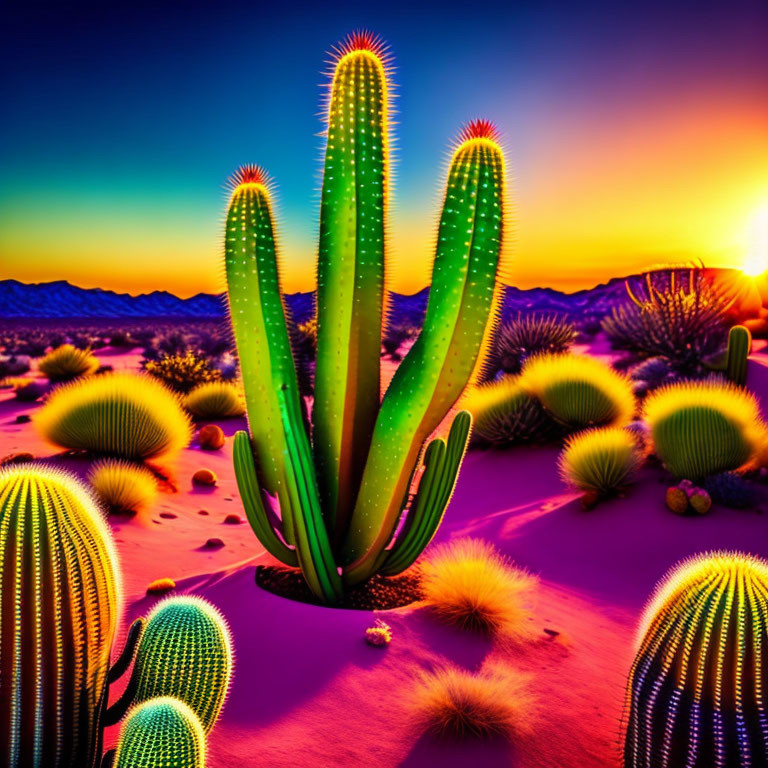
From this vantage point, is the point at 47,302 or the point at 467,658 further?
the point at 47,302

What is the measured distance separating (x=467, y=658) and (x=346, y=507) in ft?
5.04

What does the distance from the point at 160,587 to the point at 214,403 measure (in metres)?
9.16

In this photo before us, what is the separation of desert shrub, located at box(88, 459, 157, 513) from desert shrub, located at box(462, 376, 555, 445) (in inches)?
215

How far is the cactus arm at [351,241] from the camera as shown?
4.78 meters

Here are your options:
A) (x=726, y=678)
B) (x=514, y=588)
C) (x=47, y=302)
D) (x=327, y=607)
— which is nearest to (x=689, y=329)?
(x=514, y=588)

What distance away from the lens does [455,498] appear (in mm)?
10008

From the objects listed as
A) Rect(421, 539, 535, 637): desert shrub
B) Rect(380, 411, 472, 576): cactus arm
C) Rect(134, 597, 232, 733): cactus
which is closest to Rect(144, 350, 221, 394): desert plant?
Rect(380, 411, 472, 576): cactus arm

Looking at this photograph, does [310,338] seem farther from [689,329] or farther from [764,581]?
[764,581]

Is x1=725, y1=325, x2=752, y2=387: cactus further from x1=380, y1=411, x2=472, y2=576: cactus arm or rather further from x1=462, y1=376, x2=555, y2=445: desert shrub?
x1=380, y1=411, x2=472, y2=576: cactus arm

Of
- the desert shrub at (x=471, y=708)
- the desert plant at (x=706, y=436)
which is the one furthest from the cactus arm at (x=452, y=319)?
the desert plant at (x=706, y=436)

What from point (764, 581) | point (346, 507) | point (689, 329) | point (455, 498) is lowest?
point (455, 498)

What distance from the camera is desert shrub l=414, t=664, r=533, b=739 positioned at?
3.67 meters

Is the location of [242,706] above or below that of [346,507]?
below

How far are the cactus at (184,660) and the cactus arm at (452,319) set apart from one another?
2.27 m
